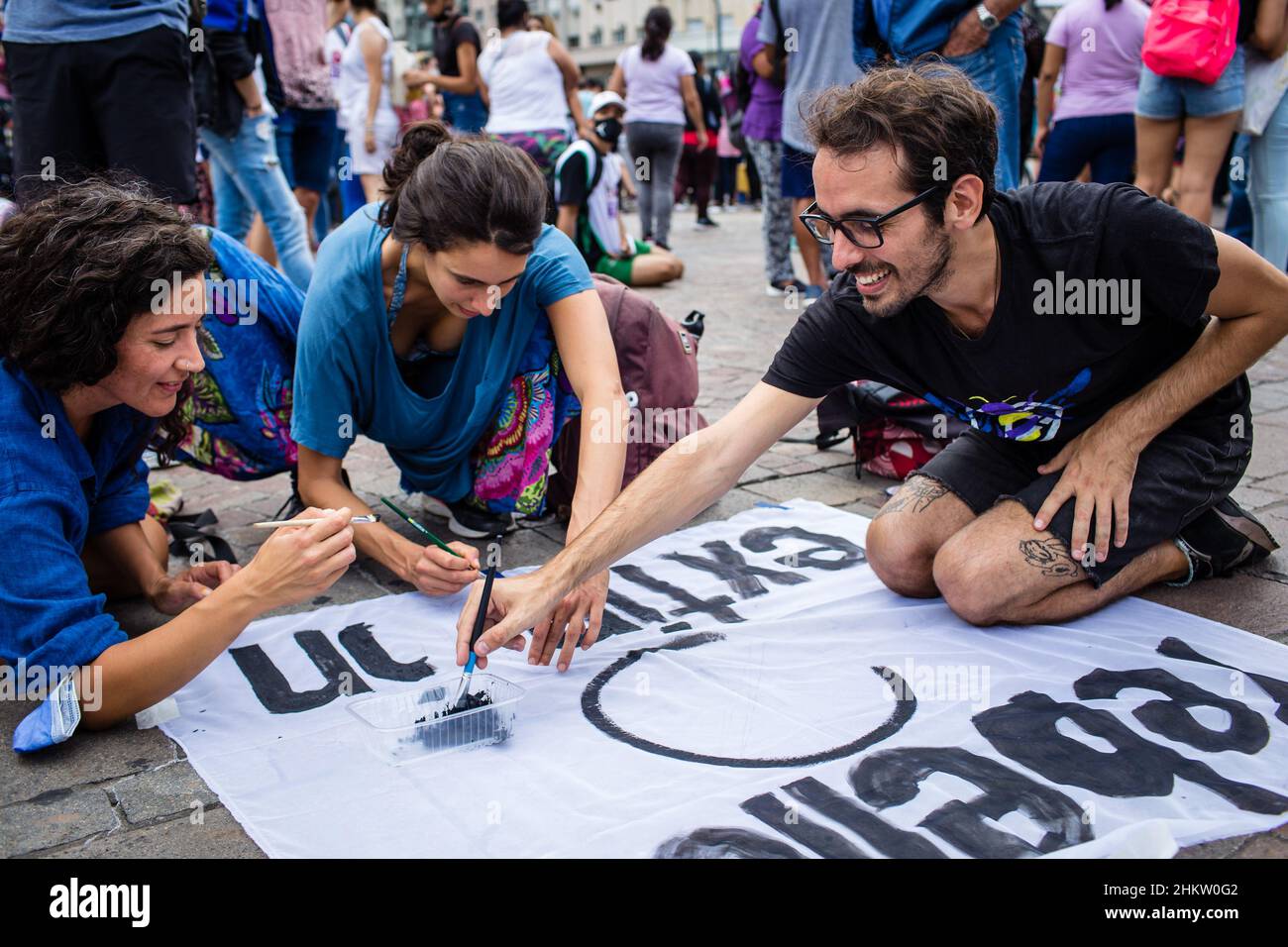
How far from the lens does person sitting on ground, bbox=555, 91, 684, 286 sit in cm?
639

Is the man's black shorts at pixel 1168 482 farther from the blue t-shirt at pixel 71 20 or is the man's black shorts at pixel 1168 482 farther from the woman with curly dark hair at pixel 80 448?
the blue t-shirt at pixel 71 20

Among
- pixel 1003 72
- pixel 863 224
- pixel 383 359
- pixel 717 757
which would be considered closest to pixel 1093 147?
pixel 1003 72

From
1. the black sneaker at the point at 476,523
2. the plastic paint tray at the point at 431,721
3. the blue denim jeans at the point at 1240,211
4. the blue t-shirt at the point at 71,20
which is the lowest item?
the black sneaker at the point at 476,523

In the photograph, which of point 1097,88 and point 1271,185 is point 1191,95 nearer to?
point 1271,185

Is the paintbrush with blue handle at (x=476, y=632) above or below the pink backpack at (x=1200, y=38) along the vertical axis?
below

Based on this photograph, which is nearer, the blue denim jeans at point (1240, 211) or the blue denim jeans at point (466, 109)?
the blue denim jeans at point (1240, 211)

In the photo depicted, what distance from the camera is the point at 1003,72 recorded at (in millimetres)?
4172

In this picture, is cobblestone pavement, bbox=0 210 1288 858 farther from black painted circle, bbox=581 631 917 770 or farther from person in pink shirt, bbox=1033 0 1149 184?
person in pink shirt, bbox=1033 0 1149 184

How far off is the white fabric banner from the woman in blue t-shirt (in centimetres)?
26

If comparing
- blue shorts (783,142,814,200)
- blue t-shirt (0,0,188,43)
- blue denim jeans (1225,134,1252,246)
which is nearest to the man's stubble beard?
blue t-shirt (0,0,188,43)

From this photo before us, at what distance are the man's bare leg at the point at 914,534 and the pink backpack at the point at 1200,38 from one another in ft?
7.63

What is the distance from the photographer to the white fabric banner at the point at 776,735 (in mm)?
1759

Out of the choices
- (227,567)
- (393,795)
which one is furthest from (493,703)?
(227,567)

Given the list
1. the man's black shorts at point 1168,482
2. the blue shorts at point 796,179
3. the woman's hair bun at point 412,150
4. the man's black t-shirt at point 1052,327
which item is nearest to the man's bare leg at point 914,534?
the man's black shorts at point 1168,482
